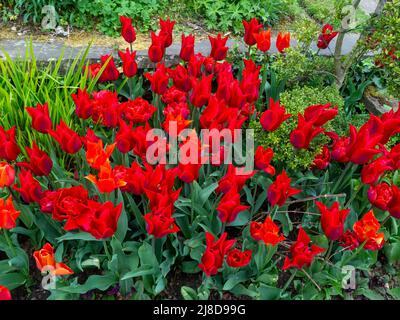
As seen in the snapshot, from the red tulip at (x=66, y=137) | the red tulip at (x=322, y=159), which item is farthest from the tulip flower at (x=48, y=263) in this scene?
the red tulip at (x=322, y=159)

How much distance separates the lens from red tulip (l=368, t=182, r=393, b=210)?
1.98 m

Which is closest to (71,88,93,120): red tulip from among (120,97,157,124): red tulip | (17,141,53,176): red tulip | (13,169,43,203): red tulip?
(120,97,157,124): red tulip

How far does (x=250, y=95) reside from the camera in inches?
90.4

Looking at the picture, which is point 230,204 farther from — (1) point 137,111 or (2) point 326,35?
(2) point 326,35

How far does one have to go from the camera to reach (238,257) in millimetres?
1913

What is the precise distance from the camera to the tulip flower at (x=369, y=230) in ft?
6.08

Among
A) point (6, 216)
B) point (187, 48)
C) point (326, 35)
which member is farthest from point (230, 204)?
point (326, 35)

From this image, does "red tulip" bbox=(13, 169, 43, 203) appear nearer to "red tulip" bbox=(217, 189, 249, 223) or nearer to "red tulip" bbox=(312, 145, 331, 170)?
"red tulip" bbox=(217, 189, 249, 223)

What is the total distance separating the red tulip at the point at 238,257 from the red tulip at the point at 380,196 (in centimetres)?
61

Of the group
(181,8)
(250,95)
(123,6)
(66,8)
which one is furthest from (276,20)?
(250,95)

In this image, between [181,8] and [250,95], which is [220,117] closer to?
[250,95]

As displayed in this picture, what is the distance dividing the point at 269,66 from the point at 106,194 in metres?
2.01

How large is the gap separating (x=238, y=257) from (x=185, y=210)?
466 millimetres

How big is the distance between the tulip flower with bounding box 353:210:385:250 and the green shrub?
1.80ft
